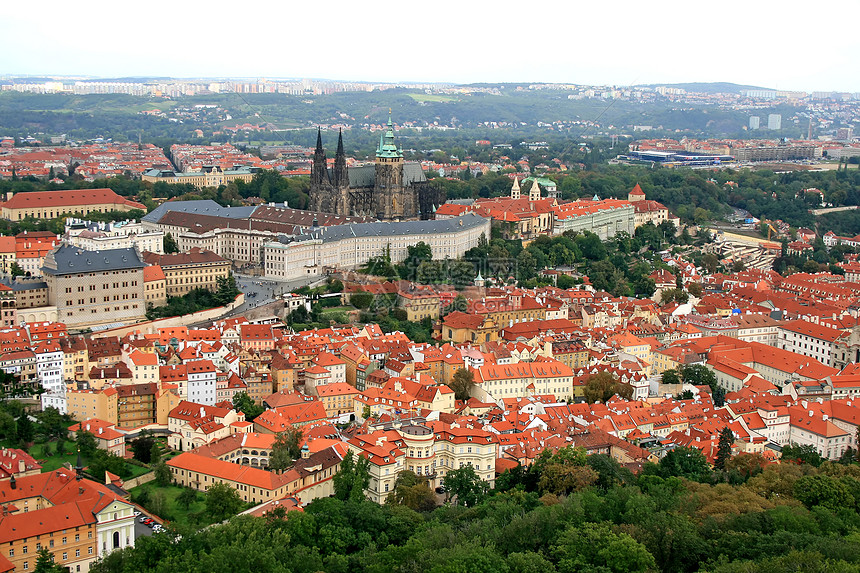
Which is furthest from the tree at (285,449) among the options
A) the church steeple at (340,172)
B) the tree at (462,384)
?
the church steeple at (340,172)

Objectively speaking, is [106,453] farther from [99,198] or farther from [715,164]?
[715,164]

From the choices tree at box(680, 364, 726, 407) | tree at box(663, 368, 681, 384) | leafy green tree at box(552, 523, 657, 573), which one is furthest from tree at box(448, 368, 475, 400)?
leafy green tree at box(552, 523, 657, 573)

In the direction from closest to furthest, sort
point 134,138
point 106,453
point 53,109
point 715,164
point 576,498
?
1. point 576,498
2. point 106,453
3. point 715,164
4. point 134,138
5. point 53,109

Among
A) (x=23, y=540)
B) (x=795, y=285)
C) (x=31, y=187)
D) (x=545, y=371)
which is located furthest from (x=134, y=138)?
(x=23, y=540)

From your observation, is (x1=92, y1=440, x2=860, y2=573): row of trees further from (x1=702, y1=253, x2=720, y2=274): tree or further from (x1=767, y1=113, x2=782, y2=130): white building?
(x1=767, y1=113, x2=782, y2=130): white building

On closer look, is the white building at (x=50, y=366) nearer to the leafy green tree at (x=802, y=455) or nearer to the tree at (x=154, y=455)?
the tree at (x=154, y=455)

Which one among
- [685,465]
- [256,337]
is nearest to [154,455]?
[256,337]

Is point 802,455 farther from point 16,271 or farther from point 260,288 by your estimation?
point 16,271
